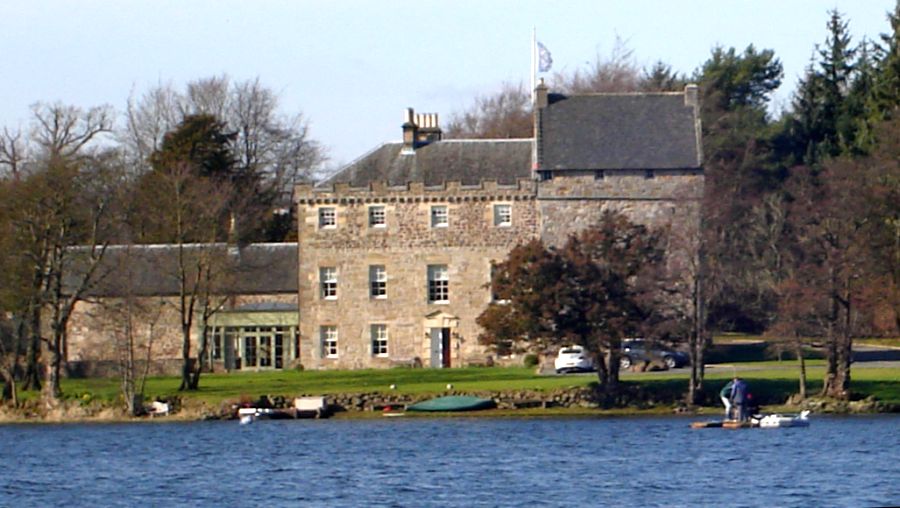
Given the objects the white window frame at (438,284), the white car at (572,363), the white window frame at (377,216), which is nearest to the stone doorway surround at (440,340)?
the white window frame at (438,284)

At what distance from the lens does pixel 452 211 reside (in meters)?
68.0

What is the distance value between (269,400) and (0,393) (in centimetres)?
941

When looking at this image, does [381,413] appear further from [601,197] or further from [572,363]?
[601,197]

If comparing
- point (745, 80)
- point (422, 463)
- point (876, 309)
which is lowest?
point (422, 463)

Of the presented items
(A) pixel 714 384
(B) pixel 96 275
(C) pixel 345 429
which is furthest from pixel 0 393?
(A) pixel 714 384

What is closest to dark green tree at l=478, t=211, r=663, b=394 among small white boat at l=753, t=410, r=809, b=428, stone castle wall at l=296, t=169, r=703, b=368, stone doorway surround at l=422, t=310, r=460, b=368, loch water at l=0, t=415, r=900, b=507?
loch water at l=0, t=415, r=900, b=507

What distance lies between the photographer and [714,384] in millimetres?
54719

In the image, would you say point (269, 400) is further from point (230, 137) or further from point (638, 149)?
point (230, 137)

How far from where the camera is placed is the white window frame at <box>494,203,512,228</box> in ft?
223

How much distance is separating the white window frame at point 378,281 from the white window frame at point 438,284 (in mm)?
1725

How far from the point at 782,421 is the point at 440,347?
21.5 metres

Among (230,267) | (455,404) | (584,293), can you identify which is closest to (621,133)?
(584,293)

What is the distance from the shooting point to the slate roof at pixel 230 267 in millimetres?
67625

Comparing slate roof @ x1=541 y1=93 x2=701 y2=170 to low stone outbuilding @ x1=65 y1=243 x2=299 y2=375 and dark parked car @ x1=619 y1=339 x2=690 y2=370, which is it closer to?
dark parked car @ x1=619 y1=339 x2=690 y2=370
